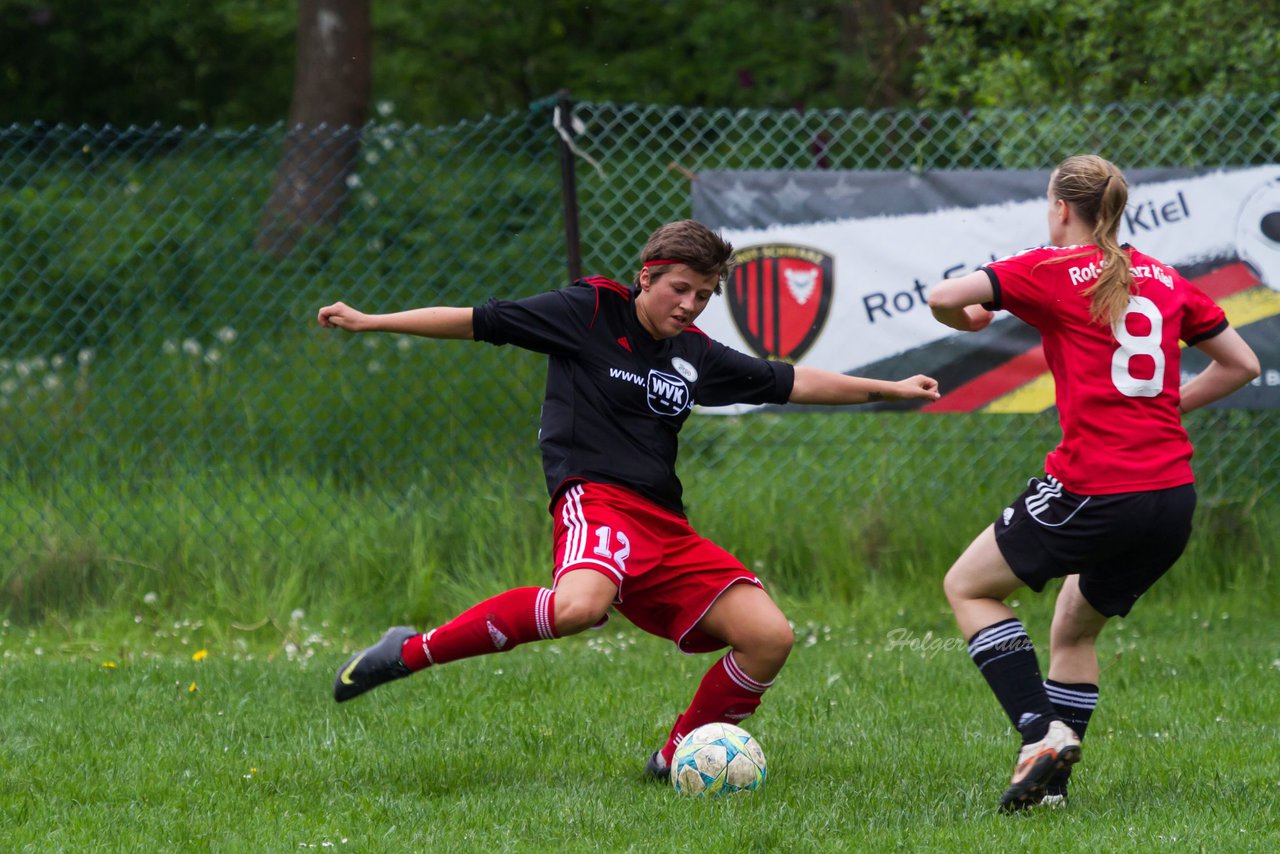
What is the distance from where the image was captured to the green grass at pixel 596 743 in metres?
3.29

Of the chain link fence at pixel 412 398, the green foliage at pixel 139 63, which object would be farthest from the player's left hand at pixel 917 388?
the green foliage at pixel 139 63

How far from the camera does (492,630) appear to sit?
147 inches

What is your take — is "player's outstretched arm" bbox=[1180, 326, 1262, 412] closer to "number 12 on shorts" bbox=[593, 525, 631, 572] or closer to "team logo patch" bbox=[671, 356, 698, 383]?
"team logo patch" bbox=[671, 356, 698, 383]

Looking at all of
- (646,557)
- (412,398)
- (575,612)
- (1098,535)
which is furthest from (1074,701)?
(412,398)

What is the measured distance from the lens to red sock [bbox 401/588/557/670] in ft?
12.1

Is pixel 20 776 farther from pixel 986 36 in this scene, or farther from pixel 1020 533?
pixel 986 36

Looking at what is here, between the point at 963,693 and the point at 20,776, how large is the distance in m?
3.09

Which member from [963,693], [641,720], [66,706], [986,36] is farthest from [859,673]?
[986,36]

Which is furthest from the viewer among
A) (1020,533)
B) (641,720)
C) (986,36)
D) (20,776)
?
(986,36)

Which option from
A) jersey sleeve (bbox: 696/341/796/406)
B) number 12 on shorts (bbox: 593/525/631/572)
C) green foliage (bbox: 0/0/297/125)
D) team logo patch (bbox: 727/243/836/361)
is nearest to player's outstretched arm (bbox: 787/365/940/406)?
jersey sleeve (bbox: 696/341/796/406)

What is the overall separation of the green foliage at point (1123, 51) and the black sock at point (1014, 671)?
476 centimetres

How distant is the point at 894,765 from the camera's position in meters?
3.98

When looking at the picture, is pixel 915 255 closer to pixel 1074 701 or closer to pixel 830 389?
pixel 830 389

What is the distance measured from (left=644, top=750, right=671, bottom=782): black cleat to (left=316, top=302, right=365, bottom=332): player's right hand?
147 cm
